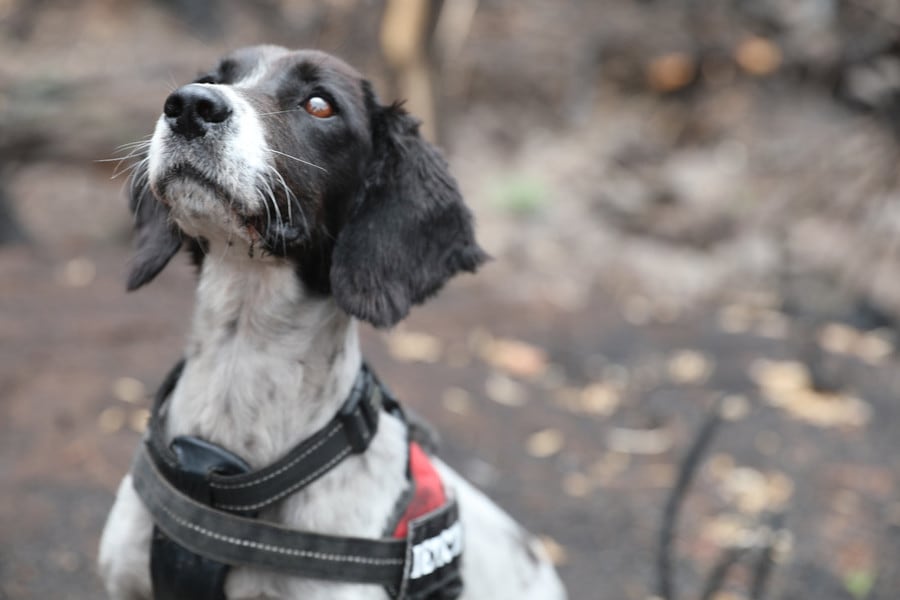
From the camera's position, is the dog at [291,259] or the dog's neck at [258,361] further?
the dog's neck at [258,361]

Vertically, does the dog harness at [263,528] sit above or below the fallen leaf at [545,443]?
above

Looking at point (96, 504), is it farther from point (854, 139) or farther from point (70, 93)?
point (854, 139)

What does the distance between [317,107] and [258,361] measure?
696 millimetres

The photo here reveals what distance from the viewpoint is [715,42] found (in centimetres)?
1248

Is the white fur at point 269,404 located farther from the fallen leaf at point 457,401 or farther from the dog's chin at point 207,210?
the fallen leaf at point 457,401

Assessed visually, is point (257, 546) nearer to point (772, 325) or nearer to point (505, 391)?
point (505, 391)

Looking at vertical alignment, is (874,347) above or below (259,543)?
below

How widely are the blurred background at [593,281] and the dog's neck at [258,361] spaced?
431 mm

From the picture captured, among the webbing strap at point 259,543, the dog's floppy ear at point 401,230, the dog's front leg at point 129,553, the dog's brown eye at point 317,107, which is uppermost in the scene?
the dog's brown eye at point 317,107

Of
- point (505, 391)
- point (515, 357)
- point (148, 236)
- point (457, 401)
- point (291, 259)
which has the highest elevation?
point (291, 259)

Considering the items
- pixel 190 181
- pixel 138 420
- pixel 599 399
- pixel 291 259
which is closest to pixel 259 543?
pixel 291 259

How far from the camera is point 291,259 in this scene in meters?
2.40

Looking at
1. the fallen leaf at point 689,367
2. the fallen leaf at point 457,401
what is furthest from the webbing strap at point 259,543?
the fallen leaf at point 689,367

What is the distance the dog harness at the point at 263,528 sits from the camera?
7.11 feet
